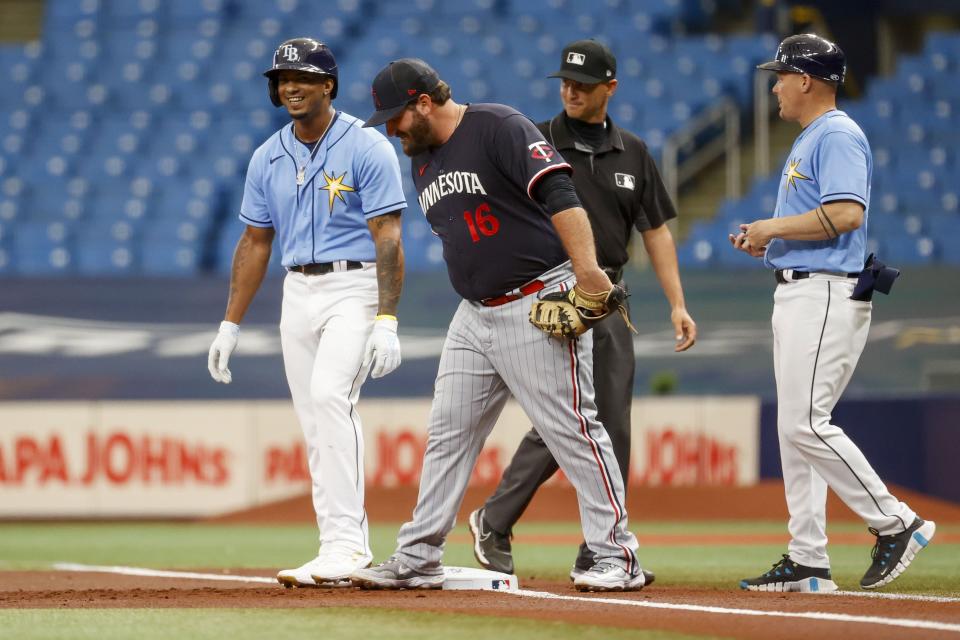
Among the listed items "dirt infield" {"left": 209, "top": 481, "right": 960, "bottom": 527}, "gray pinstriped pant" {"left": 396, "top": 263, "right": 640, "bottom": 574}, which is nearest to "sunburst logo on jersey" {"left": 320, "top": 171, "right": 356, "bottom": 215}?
"gray pinstriped pant" {"left": 396, "top": 263, "right": 640, "bottom": 574}

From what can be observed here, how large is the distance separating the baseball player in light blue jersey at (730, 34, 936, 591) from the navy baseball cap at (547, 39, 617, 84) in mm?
826

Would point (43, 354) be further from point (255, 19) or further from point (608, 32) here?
point (608, 32)

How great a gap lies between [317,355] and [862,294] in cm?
218

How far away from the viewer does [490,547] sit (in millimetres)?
6180

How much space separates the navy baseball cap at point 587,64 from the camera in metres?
6.07

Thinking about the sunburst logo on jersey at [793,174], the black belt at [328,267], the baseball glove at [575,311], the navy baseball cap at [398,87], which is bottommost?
the baseball glove at [575,311]

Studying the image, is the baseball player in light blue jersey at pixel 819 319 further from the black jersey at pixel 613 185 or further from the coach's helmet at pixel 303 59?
the coach's helmet at pixel 303 59

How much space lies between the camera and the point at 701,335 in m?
13.4

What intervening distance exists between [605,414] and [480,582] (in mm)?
1046

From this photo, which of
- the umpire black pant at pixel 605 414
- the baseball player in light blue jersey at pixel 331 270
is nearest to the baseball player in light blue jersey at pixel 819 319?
the umpire black pant at pixel 605 414

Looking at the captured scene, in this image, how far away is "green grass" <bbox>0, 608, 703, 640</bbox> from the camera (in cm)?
393

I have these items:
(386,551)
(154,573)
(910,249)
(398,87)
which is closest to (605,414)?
(398,87)

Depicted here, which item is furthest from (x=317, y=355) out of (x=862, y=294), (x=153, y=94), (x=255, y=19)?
(x=255, y=19)

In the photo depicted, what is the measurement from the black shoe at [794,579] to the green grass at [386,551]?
0.29m
